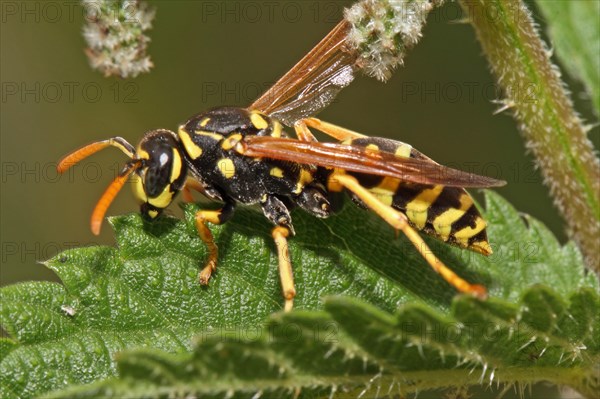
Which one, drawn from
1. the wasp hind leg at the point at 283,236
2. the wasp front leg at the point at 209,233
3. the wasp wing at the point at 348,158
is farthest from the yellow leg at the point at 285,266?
the wasp wing at the point at 348,158

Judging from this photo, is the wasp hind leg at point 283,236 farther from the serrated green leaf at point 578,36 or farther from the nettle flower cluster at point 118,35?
the serrated green leaf at point 578,36

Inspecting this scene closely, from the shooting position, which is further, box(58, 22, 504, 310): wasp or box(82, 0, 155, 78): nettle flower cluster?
box(82, 0, 155, 78): nettle flower cluster

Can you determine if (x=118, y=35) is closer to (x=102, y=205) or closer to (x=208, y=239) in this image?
(x=102, y=205)

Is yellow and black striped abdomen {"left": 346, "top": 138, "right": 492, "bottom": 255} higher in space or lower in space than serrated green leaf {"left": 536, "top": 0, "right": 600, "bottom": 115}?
lower

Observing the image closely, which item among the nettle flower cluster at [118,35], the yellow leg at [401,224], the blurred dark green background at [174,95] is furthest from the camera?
the blurred dark green background at [174,95]

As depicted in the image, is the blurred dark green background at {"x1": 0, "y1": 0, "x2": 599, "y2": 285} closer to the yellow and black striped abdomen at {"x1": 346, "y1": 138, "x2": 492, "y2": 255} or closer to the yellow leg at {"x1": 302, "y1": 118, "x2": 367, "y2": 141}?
the yellow leg at {"x1": 302, "y1": 118, "x2": 367, "y2": 141}

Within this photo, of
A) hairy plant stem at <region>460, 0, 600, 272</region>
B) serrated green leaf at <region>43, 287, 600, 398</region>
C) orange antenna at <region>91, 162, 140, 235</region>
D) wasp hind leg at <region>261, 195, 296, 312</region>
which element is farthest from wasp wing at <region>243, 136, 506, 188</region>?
serrated green leaf at <region>43, 287, 600, 398</region>
